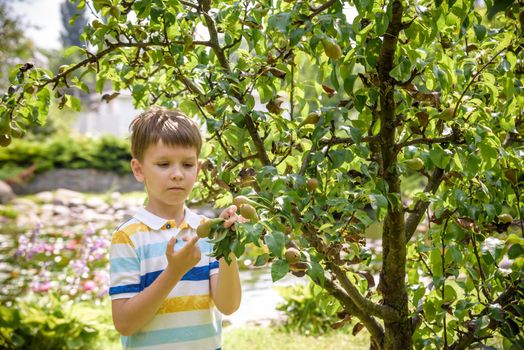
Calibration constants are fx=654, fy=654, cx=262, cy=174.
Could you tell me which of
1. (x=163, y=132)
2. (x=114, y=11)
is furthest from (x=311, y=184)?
(x=114, y=11)

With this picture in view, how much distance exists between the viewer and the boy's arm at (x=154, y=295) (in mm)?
1596

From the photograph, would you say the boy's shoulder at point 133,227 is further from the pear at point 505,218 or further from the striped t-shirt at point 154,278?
the pear at point 505,218

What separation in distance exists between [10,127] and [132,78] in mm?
619

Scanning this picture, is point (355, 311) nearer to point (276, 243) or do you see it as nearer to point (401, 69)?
point (401, 69)

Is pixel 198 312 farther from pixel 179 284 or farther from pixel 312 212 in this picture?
pixel 312 212

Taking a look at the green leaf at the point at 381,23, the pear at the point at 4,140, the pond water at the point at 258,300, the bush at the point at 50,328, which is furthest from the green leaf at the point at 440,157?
the pond water at the point at 258,300

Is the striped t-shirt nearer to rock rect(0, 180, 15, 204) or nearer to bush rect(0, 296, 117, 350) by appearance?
bush rect(0, 296, 117, 350)

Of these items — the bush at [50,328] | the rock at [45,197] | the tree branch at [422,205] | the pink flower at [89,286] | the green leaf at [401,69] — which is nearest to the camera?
the green leaf at [401,69]

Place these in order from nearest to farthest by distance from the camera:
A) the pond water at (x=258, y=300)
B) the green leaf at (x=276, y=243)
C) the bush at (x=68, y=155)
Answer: the green leaf at (x=276, y=243) → the pond water at (x=258, y=300) → the bush at (x=68, y=155)

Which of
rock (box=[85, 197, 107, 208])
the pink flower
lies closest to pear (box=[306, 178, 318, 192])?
the pink flower

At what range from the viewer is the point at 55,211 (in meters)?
15.3

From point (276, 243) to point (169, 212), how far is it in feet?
2.39

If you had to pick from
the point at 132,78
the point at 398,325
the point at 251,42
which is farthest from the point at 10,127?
the point at 398,325

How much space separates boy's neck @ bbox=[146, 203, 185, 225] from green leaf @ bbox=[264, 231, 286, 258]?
2.33ft
